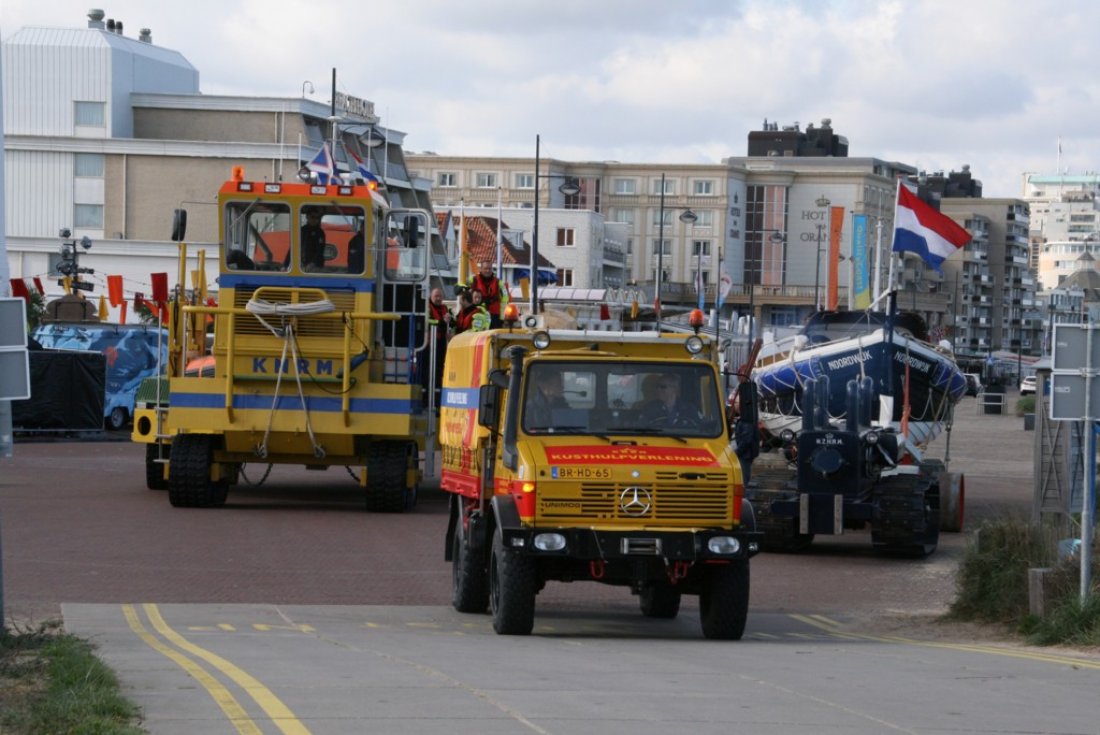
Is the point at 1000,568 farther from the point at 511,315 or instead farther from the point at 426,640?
the point at 426,640

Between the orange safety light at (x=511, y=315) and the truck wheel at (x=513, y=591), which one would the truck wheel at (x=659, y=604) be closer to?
the truck wheel at (x=513, y=591)

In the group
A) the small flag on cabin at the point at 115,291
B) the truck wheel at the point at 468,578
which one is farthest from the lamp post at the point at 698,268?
the truck wheel at the point at 468,578

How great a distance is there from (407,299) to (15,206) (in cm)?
6736

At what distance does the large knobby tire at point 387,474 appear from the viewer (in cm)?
2697

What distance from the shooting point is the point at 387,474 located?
27.0 meters

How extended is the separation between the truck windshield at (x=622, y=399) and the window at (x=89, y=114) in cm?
7875

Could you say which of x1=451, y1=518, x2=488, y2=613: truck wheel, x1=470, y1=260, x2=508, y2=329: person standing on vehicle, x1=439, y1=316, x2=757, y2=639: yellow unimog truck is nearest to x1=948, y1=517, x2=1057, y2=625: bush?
x1=439, y1=316, x2=757, y2=639: yellow unimog truck

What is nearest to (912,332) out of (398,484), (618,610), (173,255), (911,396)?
(911,396)

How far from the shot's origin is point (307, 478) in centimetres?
3478

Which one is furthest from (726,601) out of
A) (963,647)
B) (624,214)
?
(624,214)

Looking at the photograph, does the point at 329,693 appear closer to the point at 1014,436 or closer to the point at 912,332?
the point at 912,332

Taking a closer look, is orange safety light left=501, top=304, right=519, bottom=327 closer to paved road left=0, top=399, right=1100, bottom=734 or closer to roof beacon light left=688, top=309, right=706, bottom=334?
roof beacon light left=688, top=309, right=706, bottom=334

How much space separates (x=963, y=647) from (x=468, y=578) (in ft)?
14.2

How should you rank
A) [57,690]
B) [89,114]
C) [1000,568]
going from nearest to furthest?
[57,690] → [1000,568] → [89,114]
